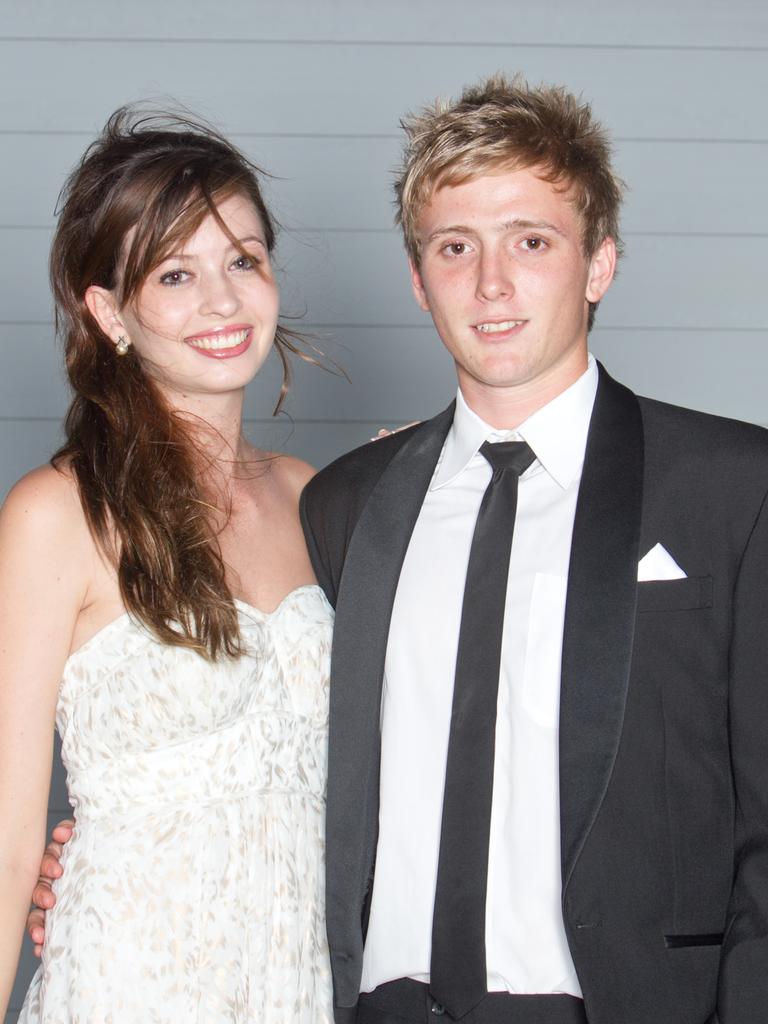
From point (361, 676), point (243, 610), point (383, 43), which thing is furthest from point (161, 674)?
point (383, 43)

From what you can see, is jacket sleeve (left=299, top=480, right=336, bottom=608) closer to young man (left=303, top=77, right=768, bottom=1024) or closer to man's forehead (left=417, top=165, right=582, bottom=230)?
young man (left=303, top=77, right=768, bottom=1024)

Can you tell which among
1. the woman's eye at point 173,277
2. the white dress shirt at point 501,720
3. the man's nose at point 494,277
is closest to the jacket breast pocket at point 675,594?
the white dress shirt at point 501,720

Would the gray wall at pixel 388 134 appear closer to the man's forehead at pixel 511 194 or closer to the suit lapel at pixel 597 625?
the man's forehead at pixel 511 194

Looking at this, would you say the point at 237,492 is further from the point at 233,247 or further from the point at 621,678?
the point at 621,678

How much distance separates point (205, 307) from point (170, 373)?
12 centimetres

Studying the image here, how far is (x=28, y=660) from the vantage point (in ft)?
6.04

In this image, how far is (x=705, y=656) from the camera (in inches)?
67.2

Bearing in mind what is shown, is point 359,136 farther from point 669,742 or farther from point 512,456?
point 669,742

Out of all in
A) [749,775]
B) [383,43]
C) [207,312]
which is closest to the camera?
[749,775]

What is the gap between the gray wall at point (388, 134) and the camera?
10.8 ft

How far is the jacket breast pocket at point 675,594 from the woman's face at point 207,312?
2.37 ft

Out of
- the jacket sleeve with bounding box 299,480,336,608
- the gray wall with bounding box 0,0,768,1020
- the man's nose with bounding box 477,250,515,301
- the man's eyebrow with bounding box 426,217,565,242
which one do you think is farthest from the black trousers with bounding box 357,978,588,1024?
the gray wall with bounding box 0,0,768,1020

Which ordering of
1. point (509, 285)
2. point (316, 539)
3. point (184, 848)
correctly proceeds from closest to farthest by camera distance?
point (184, 848), point (509, 285), point (316, 539)

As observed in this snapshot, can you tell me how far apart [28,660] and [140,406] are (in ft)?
1.50
